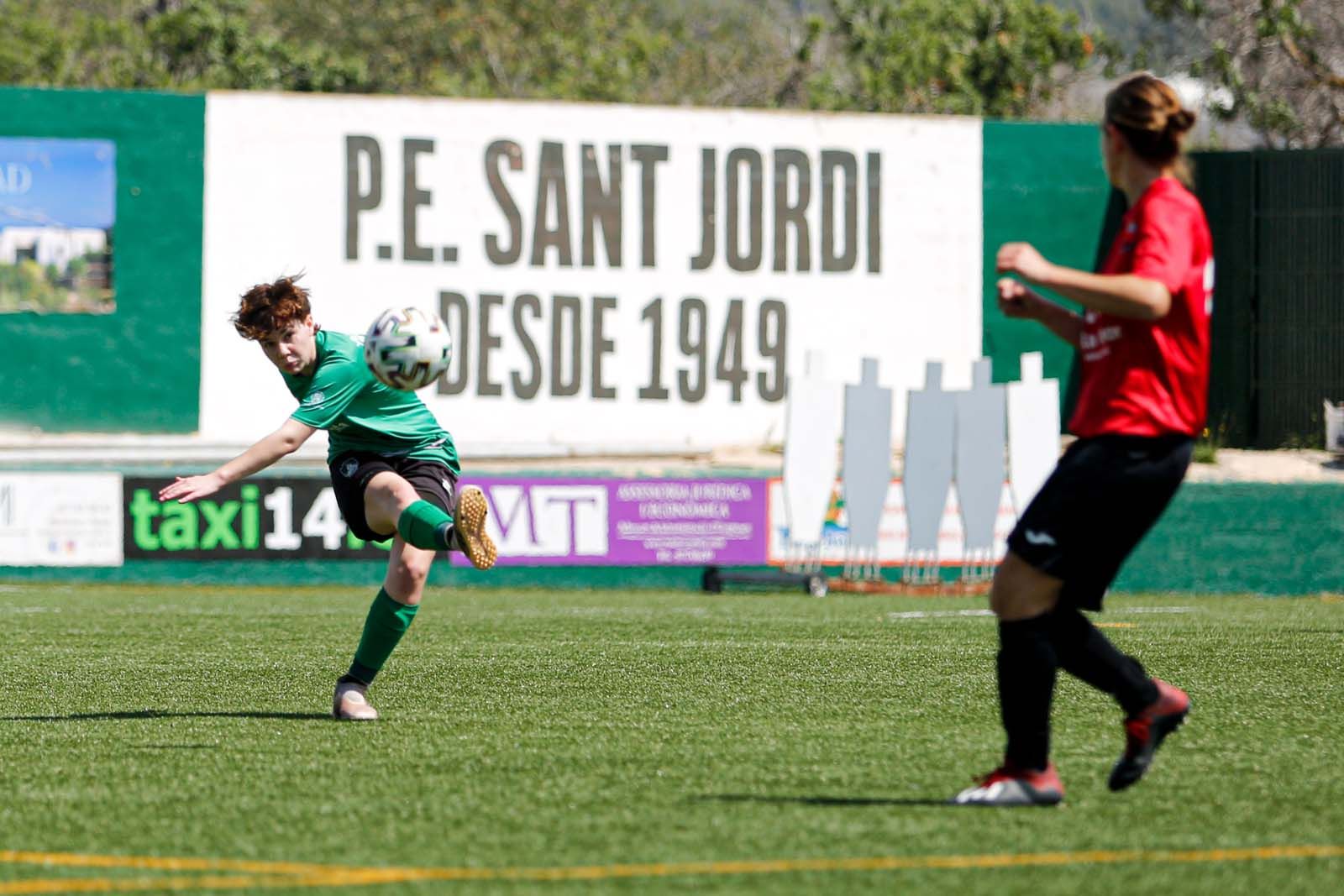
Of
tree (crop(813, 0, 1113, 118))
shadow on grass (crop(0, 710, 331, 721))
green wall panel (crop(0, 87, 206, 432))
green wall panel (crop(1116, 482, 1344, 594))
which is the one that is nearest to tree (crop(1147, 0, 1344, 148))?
tree (crop(813, 0, 1113, 118))

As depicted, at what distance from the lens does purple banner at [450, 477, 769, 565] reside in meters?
22.2

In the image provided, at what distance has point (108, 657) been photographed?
464 inches

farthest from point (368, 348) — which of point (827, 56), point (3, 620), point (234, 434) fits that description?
point (827, 56)

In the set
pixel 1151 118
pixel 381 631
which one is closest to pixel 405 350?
pixel 381 631

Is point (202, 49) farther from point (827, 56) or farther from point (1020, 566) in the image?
→ point (1020, 566)

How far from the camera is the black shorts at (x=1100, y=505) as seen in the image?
5.70 metres

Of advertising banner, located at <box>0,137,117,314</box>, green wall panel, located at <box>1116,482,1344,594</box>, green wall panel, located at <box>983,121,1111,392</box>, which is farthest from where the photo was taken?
green wall panel, located at <box>983,121,1111,392</box>

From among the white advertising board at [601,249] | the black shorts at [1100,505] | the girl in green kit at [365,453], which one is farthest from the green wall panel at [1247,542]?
the black shorts at [1100,505]

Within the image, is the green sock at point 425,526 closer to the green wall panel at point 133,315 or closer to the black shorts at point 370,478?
the black shorts at point 370,478

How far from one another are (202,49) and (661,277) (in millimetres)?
16148

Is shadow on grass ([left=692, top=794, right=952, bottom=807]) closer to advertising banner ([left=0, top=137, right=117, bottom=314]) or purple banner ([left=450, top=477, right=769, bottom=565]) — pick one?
purple banner ([left=450, top=477, right=769, bottom=565])

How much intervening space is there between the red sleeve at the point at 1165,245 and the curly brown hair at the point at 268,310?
3558mm

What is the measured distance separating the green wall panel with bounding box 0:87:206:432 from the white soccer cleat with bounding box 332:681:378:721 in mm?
19645

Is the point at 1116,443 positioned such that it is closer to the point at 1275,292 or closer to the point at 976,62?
the point at 1275,292
